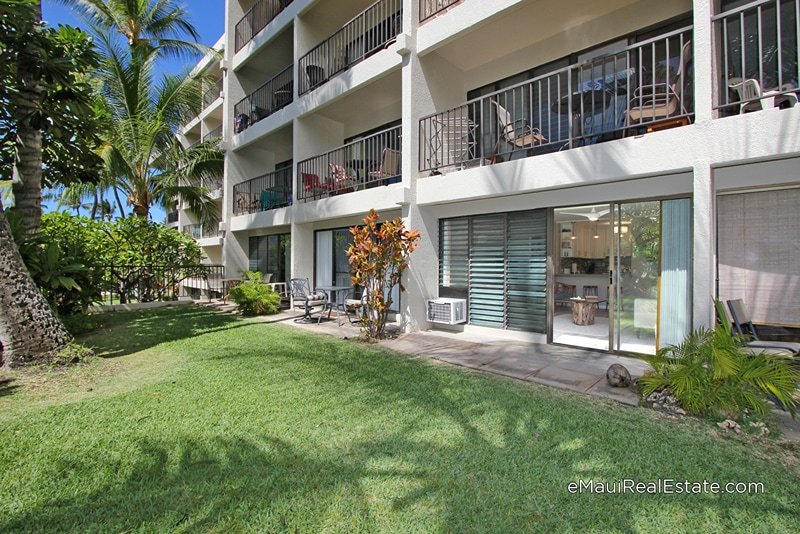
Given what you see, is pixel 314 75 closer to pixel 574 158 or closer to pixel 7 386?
pixel 574 158

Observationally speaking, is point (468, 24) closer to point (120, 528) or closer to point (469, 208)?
point (469, 208)

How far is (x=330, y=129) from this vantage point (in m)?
12.5

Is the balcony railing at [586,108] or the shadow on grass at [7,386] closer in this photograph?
the shadow on grass at [7,386]

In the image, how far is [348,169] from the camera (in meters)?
11.0

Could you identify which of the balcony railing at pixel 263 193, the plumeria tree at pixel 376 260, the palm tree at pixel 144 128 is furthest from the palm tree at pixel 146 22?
the plumeria tree at pixel 376 260

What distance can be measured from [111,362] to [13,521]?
165 inches

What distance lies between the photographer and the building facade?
4.94 metres

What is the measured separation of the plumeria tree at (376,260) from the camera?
7.50 metres

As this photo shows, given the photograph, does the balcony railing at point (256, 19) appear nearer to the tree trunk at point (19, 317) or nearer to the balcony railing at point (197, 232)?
the balcony railing at point (197, 232)

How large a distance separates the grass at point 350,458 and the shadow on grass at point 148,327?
197cm

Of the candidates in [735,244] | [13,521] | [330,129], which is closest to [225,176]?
[330,129]

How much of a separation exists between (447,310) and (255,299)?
236 inches

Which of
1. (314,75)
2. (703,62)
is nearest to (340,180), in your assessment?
(314,75)

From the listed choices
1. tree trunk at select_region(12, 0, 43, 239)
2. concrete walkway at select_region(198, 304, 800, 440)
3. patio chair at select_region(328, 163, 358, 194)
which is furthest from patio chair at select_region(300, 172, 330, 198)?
tree trunk at select_region(12, 0, 43, 239)
